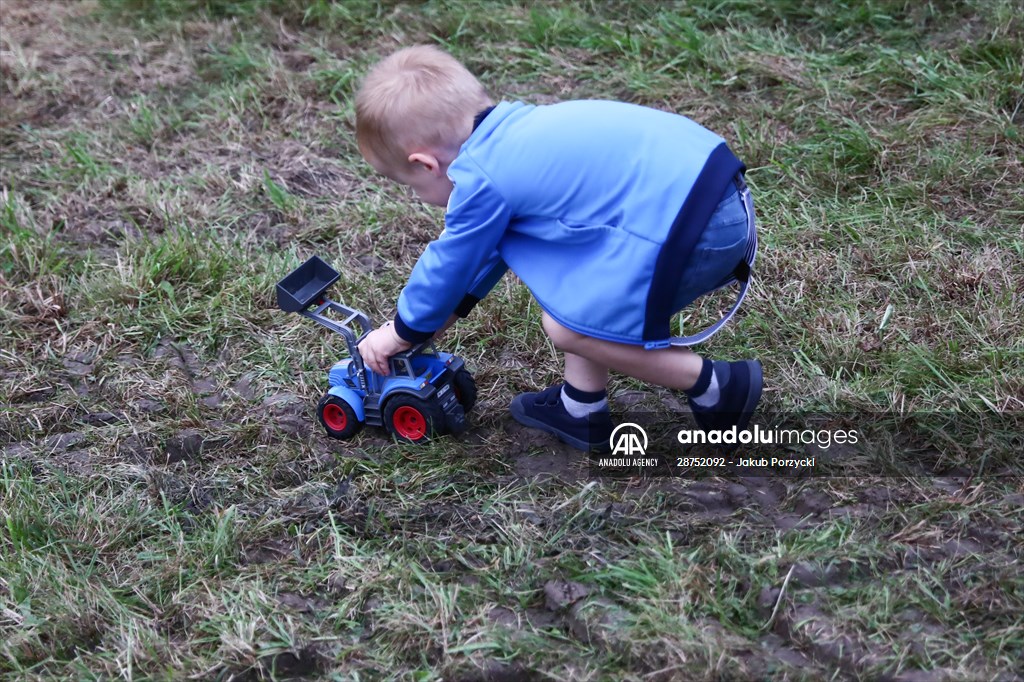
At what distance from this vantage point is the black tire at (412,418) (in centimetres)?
269

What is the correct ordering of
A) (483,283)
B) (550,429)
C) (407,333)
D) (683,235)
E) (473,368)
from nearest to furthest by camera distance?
(683,235), (407,333), (483,283), (550,429), (473,368)

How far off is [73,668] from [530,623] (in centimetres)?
99

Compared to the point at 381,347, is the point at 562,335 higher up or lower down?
higher up

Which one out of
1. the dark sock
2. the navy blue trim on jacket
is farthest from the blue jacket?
the dark sock

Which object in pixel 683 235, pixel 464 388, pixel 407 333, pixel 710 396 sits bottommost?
pixel 464 388

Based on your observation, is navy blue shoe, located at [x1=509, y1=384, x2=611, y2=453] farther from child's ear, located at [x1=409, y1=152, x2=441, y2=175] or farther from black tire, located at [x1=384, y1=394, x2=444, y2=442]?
child's ear, located at [x1=409, y1=152, x2=441, y2=175]

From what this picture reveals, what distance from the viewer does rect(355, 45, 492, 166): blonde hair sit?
238 centimetres

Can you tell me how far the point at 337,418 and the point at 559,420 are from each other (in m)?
0.60

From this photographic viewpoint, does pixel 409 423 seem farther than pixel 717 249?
Yes

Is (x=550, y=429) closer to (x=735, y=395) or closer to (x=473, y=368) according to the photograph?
(x=473, y=368)

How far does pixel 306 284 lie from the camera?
279cm

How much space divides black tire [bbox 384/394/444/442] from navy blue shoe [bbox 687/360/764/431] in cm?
66

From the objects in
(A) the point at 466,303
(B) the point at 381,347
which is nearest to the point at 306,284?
(B) the point at 381,347

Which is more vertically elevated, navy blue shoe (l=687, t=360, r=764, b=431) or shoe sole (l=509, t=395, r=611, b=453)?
navy blue shoe (l=687, t=360, r=764, b=431)
